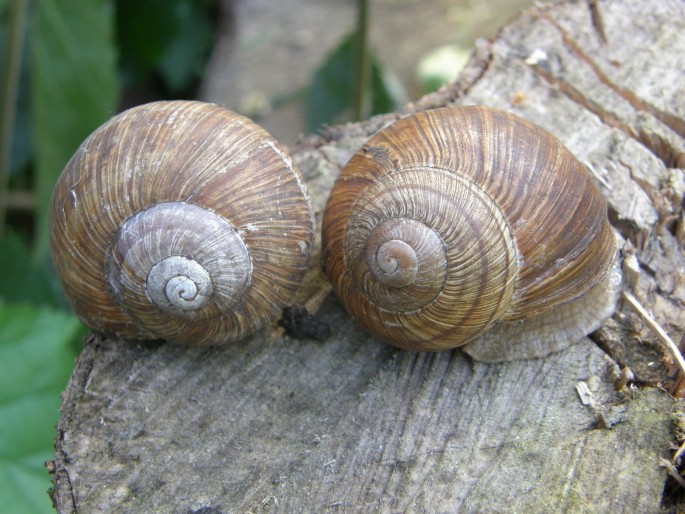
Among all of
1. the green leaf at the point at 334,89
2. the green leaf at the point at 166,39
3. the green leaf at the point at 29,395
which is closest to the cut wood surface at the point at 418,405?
the green leaf at the point at 29,395

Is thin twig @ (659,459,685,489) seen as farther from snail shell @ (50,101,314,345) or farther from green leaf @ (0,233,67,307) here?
green leaf @ (0,233,67,307)

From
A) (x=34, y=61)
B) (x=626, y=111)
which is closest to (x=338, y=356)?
(x=626, y=111)

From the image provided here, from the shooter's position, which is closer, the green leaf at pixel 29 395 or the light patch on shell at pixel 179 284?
the light patch on shell at pixel 179 284

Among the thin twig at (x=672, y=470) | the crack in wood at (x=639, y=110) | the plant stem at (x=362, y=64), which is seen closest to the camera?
the thin twig at (x=672, y=470)

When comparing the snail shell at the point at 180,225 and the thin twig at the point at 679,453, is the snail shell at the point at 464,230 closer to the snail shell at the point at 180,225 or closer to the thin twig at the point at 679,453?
the snail shell at the point at 180,225

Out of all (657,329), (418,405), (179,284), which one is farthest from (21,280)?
(657,329)

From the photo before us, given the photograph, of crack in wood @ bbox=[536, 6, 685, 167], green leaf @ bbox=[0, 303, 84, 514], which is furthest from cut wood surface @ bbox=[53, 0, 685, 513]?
green leaf @ bbox=[0, 303, 84, 514]
